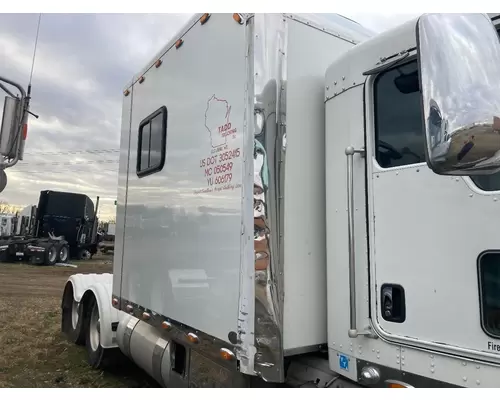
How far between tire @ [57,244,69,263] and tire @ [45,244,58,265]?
0.35 metres

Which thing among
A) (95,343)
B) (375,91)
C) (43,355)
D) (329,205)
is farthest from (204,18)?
(43,355)

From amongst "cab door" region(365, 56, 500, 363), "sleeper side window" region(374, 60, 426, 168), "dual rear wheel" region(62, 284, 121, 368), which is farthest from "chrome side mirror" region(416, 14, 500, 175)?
"dual rear wheel" region(62, 284, 121, 368)

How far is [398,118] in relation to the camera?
93.6 inches

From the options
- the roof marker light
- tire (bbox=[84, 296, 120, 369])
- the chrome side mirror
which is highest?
the roof marker light

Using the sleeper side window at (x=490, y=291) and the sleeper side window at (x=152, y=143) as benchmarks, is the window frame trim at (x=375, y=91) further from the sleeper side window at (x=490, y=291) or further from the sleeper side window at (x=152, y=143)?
the sleeper side window at (x=152, y=143)

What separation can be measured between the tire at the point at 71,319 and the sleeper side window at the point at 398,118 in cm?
495

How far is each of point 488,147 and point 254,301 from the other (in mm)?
1496

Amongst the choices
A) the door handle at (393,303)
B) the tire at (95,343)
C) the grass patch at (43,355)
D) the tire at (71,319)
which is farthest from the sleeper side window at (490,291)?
the tire at (71,319)

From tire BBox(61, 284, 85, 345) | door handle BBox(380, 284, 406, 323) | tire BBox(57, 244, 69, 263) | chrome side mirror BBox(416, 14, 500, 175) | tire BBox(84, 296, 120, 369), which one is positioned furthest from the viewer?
tire BBox(57, 244, 69, 263)

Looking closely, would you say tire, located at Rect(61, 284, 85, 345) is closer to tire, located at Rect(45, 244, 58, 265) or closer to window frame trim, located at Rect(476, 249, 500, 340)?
window frame trim, located at Rect(476, 249, 500, 340)

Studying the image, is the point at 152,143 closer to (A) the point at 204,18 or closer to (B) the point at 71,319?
(A) the point at 204,18

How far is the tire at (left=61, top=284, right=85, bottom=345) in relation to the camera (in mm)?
6066

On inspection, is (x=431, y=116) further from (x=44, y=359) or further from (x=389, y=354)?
(x=44, y=359)

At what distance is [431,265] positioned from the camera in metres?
2.13
